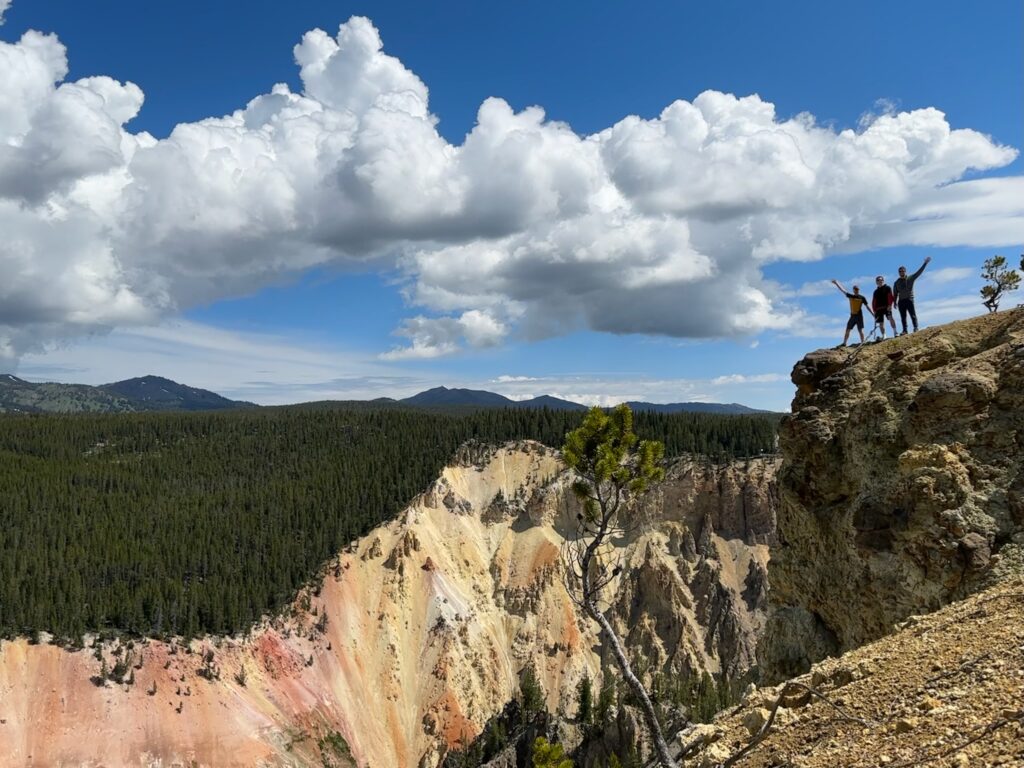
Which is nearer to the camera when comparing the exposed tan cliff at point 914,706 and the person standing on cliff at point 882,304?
the exposed tan cliff at point 914,706

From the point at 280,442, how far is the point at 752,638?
88.7 metres

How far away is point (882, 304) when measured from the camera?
1925 centimetres

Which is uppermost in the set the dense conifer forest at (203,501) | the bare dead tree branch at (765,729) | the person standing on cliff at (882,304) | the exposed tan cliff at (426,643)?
the person standing on cliff at (882,304)

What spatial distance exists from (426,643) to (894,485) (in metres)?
73.5

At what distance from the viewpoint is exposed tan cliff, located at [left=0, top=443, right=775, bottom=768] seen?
59812 mm

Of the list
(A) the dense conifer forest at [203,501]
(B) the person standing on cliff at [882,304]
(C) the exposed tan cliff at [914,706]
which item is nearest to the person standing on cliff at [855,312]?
(B) the person standing on cliff at [882,304]

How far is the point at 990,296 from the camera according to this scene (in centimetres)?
1919

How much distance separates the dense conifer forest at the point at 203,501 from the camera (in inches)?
2798

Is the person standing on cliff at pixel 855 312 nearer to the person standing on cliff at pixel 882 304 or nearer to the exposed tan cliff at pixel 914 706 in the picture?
the person standing on cliff at pixel 882 304

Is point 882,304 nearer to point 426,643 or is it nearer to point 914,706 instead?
point 914,706

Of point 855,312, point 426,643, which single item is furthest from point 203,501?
point 855,312

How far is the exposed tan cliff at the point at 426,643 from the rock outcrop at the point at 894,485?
6009 cm

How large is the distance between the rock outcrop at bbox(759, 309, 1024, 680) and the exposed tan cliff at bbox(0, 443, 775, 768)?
197ft

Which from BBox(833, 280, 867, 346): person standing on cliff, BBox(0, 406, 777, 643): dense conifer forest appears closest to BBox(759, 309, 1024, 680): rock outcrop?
BBox(833, 280, 867, 346): person standing on cliff
